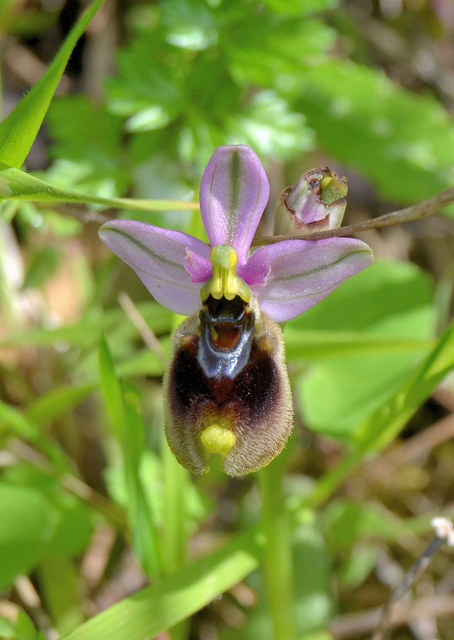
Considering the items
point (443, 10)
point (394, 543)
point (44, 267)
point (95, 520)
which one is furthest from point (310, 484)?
point (443, 10)

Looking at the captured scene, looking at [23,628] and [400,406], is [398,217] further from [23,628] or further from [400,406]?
[23,628]

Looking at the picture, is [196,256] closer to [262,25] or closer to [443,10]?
[262,25]

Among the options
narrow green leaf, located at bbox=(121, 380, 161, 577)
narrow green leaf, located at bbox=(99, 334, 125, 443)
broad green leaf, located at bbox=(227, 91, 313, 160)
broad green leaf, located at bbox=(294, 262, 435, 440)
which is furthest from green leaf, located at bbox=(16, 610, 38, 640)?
broad green leaf, located at bbox=(227, 91, 313, 160)

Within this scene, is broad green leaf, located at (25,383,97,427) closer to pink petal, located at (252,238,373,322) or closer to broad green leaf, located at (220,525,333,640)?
pink petal, located at (252,238,373,322)

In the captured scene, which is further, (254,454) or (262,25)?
(262,25)

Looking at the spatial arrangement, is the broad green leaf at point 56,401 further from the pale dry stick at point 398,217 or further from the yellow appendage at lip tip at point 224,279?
the pale dry stick at point 398,217

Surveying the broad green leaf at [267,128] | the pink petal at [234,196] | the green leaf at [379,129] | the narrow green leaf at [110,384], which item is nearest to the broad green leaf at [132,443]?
the narrow green leaf at [110,384]
